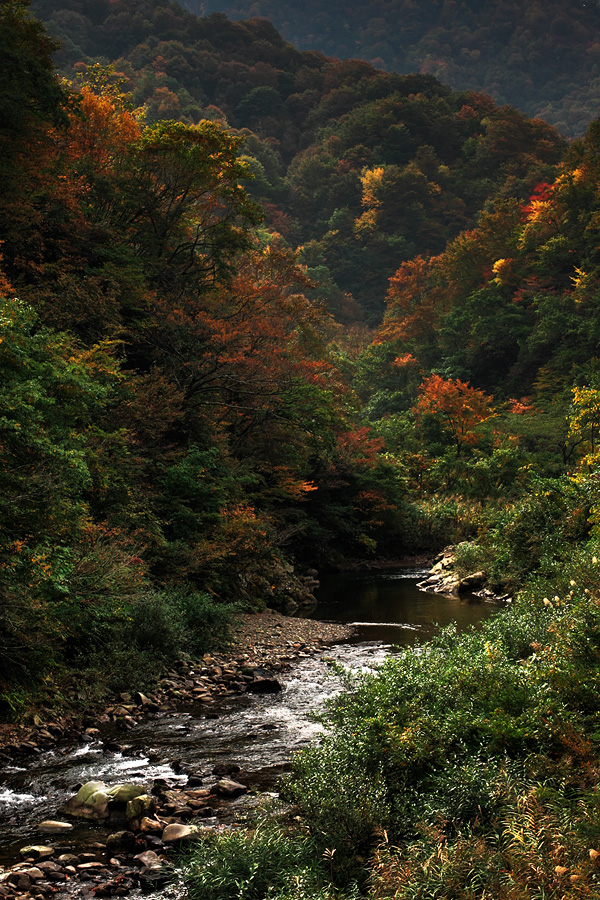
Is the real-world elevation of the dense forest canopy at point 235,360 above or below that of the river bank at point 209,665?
above

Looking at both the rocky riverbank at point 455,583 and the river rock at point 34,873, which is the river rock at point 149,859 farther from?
the rocky riverbank at point 455,583

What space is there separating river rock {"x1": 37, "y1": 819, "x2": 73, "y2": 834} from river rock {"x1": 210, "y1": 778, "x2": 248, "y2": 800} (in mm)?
1261

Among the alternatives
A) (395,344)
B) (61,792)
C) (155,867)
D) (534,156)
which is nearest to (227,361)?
(61,792)

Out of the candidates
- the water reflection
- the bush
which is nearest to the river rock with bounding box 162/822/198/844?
the bush

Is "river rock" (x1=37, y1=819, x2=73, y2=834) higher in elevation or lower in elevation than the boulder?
lower

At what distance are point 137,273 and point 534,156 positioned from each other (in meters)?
46.6

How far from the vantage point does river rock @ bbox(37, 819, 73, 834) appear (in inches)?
217

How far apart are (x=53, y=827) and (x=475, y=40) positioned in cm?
13316

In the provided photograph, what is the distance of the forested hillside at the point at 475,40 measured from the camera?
103 m

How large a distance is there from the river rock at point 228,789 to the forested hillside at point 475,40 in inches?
4000

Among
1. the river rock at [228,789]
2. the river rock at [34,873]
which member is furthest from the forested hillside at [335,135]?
the river rock at [34,873]

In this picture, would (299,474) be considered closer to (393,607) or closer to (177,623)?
(393,607)

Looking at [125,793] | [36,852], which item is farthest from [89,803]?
[36,852]

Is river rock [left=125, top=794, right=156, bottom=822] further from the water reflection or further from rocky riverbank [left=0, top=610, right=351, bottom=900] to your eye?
the water reflection
